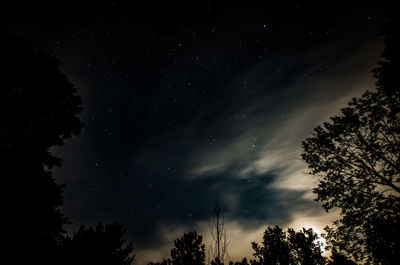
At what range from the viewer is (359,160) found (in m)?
12.7

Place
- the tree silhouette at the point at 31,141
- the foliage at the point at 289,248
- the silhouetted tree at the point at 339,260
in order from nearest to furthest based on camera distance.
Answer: the tree silhouette at the point at 31,141 < the silhouetted tree at the point at 339,260 < the foliage at the point at 289,248

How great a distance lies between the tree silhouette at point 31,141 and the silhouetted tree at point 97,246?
0.55m

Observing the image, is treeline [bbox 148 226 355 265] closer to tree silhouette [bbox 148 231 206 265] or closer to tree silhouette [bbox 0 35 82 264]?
tree silhouette [bbox 148 231 206 265]

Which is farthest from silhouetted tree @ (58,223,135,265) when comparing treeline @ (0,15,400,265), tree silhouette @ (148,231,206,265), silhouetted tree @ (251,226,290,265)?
silhouetted tree @ (251,226,290,265)

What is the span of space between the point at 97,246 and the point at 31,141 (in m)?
4.23

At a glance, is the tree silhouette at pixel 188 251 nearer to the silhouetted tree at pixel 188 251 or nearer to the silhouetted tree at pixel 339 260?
the silhouetted tree at pixel 188 251

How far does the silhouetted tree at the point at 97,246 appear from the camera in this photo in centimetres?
604

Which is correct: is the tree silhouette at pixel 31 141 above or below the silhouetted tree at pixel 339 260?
above

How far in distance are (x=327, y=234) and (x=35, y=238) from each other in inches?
677

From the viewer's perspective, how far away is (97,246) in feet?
21.7

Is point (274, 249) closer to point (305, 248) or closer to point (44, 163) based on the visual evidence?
point (305, 248)

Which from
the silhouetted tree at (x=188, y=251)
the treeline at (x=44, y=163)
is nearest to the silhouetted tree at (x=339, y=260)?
the treeline at (x=44, y=163)

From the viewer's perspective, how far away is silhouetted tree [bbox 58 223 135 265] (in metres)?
6.04

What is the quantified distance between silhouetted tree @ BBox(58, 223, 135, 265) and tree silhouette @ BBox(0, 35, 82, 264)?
→ 1.79 feet
